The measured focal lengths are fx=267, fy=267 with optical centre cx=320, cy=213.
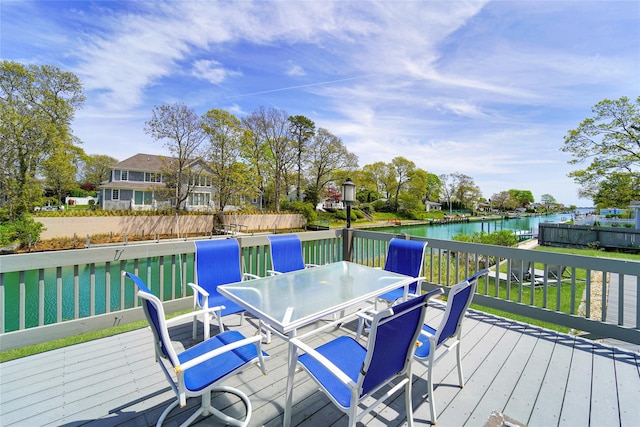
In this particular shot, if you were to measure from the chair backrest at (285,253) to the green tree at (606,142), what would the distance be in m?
20.2

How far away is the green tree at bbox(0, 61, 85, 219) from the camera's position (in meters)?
14.4

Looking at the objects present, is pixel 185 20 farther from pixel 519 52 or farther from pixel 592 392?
pixel 592 392

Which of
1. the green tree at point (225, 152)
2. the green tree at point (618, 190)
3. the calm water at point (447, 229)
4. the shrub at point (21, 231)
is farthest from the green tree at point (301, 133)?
the green tree at point (618, 190)

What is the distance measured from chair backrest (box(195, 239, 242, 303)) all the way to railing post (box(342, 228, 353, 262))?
2.21 meters

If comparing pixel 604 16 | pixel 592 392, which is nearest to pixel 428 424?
pixel 592 392

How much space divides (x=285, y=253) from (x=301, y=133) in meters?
25.9

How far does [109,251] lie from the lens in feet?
9.23

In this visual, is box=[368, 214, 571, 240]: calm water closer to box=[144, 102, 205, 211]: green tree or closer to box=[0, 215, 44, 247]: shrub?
box=[144, 102, 205, 211]: green tree

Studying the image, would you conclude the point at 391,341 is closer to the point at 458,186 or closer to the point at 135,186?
the point at 135,186

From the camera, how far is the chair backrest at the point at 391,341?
122 centimetres

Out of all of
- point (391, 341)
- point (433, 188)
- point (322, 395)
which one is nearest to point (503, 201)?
point (433, 188)

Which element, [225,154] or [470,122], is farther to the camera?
[225,154]

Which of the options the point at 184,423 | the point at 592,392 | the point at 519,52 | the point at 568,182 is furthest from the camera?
the point at 568,182

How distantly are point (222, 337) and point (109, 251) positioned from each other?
1883mm
